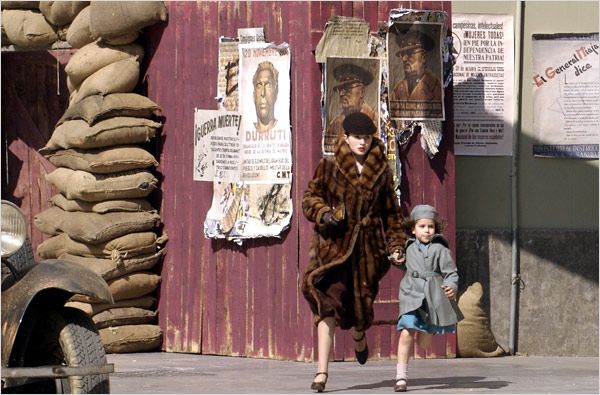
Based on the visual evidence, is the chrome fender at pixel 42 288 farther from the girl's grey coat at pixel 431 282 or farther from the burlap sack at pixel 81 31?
the burlap sack at pixel 81 31

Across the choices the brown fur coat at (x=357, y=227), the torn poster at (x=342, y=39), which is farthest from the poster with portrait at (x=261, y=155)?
the brown fur coat at (x=357, y=227)

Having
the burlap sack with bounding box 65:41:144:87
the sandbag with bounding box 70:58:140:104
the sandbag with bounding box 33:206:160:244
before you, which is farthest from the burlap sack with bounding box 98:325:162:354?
the burlap sack with bounding box 65:41:144:87

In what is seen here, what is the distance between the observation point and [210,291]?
12.6 metres

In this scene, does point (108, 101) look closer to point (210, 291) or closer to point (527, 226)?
point (210, 291)

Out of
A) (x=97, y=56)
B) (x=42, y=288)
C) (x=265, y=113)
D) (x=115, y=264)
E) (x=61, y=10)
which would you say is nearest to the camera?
(x=42, y=288)

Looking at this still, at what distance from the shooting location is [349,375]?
10883 millimetres

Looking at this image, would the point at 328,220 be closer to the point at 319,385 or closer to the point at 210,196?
the point at 319,385

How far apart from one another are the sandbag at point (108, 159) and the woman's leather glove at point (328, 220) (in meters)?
3.40

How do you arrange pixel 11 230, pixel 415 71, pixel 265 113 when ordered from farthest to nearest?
pixel 265 113 → pixel 415 71 → pixel 11 230

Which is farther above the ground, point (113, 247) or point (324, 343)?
point (113, 247)

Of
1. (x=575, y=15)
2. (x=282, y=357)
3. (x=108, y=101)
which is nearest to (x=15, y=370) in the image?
(x=282, y=357)

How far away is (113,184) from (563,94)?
12.7ft

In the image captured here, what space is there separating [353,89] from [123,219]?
7.70 ft

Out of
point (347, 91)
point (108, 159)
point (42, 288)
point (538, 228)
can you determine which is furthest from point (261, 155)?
point (42, 288)
